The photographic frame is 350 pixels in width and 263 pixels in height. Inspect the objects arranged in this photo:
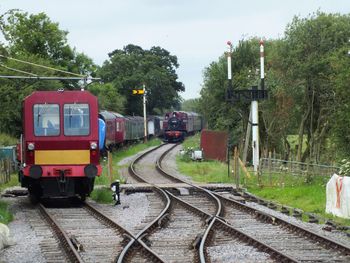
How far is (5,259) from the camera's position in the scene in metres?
11.5

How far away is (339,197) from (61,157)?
7286 millimetres

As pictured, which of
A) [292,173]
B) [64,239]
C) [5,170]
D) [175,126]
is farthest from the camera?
[175,126]

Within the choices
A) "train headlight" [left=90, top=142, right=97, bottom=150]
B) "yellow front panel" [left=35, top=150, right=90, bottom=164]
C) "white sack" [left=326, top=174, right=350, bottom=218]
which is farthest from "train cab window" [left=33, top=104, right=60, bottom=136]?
"white sack" [left=326, top=174, right=350, bottom=218]

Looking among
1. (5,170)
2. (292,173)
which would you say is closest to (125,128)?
(5,170)

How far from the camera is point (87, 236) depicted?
13922mm

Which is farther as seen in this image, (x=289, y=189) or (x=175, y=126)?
(x=175, y=126)

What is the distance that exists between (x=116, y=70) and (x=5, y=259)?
8082 centimetres

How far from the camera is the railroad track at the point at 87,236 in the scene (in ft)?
37.7

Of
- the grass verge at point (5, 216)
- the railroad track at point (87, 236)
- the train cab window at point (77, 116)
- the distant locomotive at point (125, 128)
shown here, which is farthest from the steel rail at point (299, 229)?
the distant locomotive at point (125, 128)

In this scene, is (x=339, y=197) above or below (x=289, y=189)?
above

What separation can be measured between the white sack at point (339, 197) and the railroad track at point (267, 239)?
1650mm

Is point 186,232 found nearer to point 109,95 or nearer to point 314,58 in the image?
Answer: point 314,58

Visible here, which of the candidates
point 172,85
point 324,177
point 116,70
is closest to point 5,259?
point 324,177

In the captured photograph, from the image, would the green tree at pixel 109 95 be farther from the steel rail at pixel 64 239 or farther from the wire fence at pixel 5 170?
the steel rail at pixel 64 239
